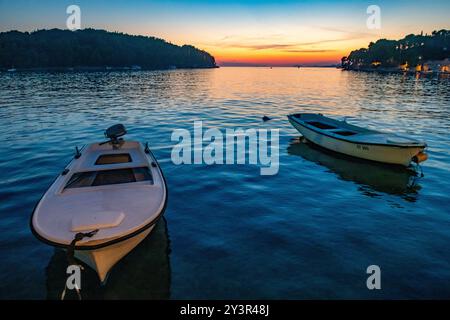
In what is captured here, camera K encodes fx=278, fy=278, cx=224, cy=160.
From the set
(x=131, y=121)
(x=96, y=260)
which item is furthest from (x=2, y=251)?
(x=131, y=121)

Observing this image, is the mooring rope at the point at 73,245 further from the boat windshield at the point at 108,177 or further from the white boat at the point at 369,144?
the white boat at the point at 369,144

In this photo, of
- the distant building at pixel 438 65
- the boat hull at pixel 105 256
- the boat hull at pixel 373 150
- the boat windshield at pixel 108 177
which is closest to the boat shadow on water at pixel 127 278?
the boat hull at pixel 105 256

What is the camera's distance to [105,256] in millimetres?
7391

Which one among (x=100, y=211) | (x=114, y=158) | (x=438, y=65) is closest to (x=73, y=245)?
(x=100, y=211)

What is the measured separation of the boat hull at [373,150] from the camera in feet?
53.7

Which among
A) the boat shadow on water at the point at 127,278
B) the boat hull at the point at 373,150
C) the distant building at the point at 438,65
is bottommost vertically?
the boat shadow on water at the point at 127,278

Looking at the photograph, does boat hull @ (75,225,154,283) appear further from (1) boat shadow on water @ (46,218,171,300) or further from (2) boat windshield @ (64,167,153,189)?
(2) boat windshield @ (64,167,153,189)

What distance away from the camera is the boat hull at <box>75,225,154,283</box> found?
23.6ft

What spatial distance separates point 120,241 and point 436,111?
47670mm

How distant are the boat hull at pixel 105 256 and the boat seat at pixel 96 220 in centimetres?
57

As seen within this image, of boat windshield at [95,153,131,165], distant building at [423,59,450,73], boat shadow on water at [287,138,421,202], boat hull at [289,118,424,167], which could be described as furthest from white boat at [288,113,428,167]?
distant building at [423,59,450,73]

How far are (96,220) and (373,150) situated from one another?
16.3 meters
